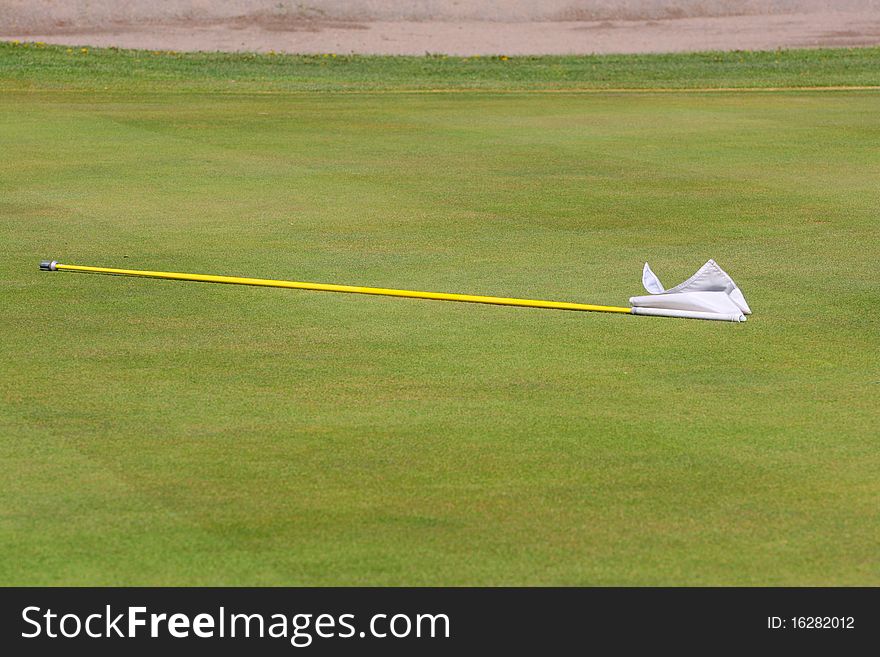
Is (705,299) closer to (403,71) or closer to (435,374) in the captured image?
(435,374)

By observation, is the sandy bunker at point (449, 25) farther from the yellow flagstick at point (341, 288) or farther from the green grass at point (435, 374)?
the yellow flagstick at point (341, 288)

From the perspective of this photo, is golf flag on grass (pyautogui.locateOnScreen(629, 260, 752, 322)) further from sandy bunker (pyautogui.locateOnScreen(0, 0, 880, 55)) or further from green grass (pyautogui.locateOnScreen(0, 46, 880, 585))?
sandy bunker (pyautogui.locateOnScreen(0, 0, 880, 55))

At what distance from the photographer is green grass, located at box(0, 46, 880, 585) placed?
486 cm

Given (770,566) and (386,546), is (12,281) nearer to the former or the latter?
(386,546)

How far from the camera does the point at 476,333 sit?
7.68 m

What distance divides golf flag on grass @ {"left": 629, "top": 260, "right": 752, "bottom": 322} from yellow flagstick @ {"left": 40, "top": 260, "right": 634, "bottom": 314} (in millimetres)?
142

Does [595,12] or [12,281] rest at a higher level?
[595,12]

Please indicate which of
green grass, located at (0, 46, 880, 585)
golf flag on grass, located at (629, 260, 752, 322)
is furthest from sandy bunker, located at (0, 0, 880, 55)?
golf flag on grass, located at (629, 260, 752, 322)

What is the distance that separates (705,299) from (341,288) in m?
1.94

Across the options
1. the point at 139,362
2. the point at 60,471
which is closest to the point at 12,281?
the point at 139,362

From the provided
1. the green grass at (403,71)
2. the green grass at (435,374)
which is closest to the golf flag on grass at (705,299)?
the green grass at (435,374)

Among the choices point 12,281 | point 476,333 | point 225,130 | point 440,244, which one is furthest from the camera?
point 225,130

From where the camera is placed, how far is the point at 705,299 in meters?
8.05

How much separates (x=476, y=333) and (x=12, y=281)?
114 inches
